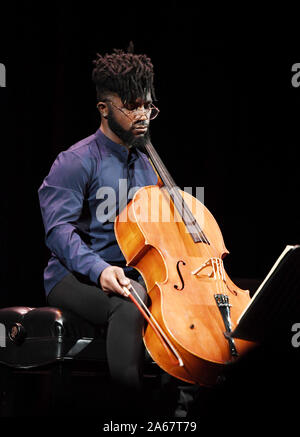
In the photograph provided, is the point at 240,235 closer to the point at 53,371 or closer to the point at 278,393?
the point at 53,371

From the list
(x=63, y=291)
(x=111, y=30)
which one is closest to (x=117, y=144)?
(x=63, y=291)

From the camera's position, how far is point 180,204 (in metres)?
1.88

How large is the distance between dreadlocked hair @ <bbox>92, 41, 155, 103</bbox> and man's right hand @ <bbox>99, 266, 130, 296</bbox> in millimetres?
608

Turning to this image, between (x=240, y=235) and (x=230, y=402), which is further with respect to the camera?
(x=240, y=235)

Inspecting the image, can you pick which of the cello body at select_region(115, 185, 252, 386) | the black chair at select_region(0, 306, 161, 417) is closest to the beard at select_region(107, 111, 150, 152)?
the cello body at select_region(115, 185, 252, 386)

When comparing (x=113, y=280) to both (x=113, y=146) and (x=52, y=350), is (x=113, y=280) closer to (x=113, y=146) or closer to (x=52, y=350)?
(x=52, y=350)

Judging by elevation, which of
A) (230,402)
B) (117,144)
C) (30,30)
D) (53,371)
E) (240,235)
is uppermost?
(30,30)

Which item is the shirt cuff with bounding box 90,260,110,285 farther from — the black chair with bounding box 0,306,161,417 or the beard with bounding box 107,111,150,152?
the beard with bounding box 107,111,150,152

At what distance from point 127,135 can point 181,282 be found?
0.61 meters

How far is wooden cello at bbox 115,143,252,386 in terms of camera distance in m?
1.51

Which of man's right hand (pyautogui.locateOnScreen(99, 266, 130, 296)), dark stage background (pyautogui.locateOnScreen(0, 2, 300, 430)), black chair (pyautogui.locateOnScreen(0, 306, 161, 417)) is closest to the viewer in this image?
man's right hand (pyautogui.locateOnScreen(99, 266, 130, 296))
